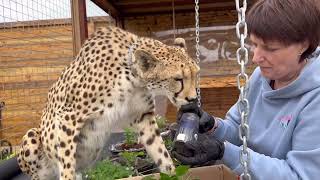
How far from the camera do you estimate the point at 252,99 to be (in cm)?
157

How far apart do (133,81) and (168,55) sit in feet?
0.61

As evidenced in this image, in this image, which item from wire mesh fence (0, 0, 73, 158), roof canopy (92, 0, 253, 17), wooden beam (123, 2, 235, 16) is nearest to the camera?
wire mesh fence (0, 0, 73, 158)

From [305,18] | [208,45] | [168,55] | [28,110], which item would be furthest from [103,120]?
[208,45]

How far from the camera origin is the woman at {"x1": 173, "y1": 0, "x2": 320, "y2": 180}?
1164 millimetres

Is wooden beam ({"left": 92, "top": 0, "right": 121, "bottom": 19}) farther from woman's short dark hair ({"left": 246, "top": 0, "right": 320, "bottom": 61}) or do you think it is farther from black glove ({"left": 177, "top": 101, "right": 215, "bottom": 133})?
woman's short dark hair ({"left": 246, "top": 0, "right": 320, "bottom": 61})

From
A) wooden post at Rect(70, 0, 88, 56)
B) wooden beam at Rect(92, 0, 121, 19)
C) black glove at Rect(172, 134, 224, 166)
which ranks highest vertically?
wooden beam at Rect(92, 0, 121, 19)

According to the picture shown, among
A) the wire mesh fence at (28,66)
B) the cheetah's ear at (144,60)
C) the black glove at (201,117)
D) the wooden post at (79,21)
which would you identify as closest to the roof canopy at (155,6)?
the wire mesh fence at (28,66)

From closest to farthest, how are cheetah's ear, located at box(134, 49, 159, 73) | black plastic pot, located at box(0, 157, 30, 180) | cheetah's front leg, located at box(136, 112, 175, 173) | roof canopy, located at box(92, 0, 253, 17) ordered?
1. cheetah's ear, located at box(134, 49, 159, 73)
2. cheetah's front leg, located at box(136, 112, 175, 173)
3. black plastic pot, located at box(0, 157, 30, 180)
4. roof canopy, located at box(92, 0, 253, 17)

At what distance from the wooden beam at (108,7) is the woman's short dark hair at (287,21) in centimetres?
267

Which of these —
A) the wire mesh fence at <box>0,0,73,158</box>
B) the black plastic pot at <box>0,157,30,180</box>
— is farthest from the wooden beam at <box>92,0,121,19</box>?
the black plastic pot at <box>0,157,30,180</box>

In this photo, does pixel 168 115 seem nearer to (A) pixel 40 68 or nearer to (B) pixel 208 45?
(B) pixel 208 45

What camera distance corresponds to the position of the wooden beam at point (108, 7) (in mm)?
3875

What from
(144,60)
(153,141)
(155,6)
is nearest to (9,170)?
(153,141)

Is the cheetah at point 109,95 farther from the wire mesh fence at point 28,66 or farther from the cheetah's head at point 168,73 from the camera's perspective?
the wire mesh fence at point 28,66
